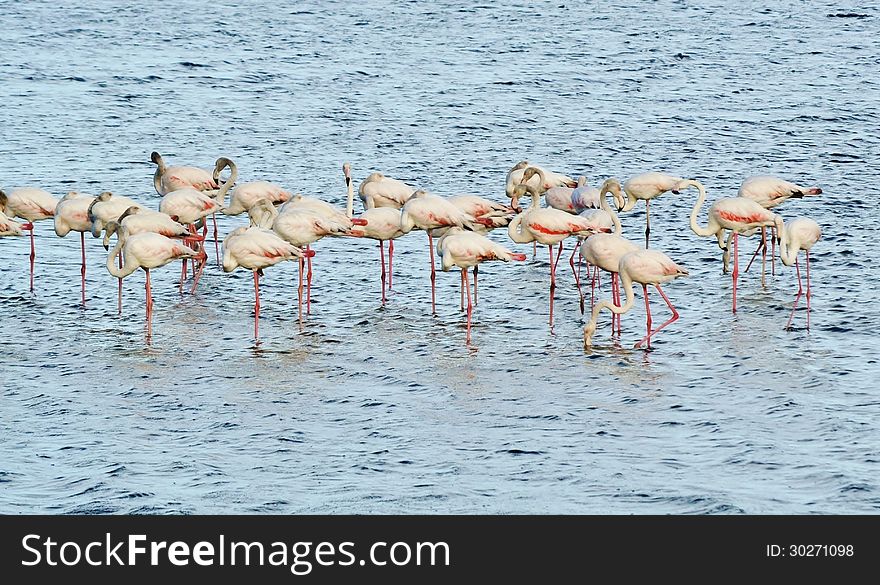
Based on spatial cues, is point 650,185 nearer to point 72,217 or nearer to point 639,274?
point 639,274

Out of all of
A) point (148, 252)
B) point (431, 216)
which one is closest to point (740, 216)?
point (431, 216)

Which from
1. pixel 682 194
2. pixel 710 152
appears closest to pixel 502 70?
pixel 710 152

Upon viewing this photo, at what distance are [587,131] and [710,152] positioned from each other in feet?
6.38

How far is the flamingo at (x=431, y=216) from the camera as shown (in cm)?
1388

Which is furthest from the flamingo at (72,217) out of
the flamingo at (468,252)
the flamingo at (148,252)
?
the flamingo at (468,252)

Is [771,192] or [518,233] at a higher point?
[771,192]

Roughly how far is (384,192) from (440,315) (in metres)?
1.95

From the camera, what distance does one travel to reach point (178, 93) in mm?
23281

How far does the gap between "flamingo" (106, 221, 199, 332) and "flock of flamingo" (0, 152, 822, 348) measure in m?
0.01

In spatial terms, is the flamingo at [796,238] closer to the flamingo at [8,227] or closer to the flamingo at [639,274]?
the flamingo at [639,274]

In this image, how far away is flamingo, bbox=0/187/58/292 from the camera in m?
14.7

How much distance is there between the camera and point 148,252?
523 inches

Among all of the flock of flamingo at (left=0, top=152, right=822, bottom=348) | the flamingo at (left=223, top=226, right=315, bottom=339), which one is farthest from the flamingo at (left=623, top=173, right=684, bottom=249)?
the flamingo at (left=223, top=226, right=315, bottom=339)

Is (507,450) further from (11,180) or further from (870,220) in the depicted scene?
(11,180)
